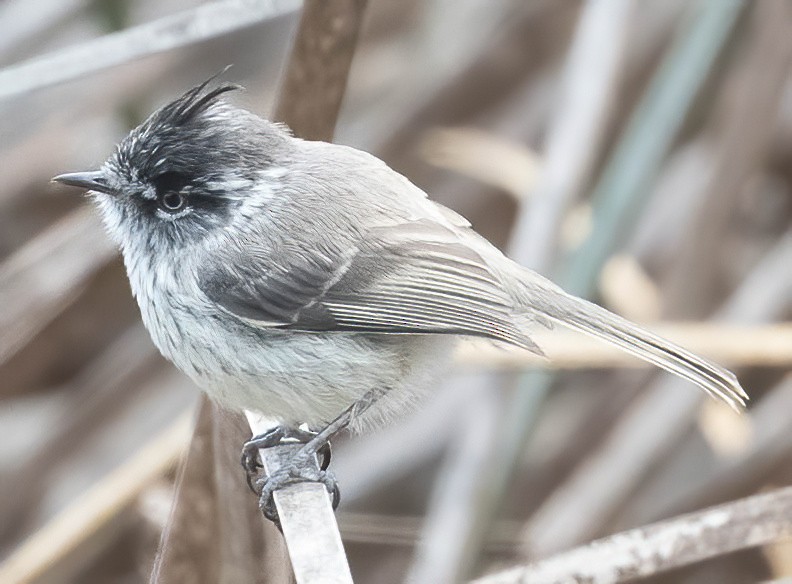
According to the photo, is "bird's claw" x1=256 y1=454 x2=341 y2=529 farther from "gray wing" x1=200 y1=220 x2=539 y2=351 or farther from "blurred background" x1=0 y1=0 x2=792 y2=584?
"blurred background" x1=0 y1=0 x2=792 y2=584

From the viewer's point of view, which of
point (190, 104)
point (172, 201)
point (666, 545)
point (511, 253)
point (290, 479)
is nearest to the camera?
point (666, 545)

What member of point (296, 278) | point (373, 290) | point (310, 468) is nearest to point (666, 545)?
point (310, 468)

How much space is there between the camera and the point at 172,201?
2.28m

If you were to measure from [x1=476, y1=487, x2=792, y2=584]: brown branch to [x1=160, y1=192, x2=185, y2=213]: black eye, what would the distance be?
3.22 feet

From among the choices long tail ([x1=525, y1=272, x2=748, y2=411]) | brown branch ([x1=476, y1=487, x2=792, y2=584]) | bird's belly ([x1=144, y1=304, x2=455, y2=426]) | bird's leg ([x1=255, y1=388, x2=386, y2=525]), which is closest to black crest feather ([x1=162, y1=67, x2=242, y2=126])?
bird's belly ([x1=144, y1=304, x2=455, y2=426])

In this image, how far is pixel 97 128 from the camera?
12.5ft

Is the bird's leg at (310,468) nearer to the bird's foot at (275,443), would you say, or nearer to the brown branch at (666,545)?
the bird's foot at (275,443)

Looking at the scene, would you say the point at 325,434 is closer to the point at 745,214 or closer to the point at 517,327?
the point at 517,327

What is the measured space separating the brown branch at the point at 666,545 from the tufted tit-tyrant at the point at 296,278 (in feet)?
1.39

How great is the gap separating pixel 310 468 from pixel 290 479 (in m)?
0.05

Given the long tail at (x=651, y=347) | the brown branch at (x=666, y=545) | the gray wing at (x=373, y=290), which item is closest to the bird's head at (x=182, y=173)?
the gray wing at (x=373, y=290)

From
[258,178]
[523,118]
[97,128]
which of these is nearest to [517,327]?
[258,178]

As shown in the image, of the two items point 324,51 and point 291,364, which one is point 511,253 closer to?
point 291,364

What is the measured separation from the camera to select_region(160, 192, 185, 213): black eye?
2.27 m
